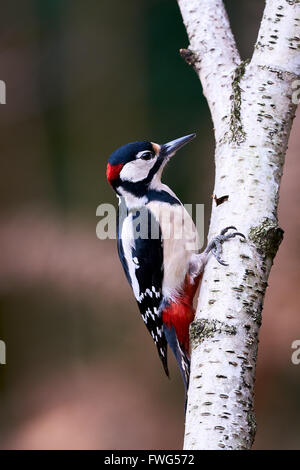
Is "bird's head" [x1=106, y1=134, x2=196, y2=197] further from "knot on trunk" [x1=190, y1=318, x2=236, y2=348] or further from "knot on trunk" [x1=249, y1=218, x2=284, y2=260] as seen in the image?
"knot on trunk" [x1=190, y1=318, x2=236, y2=348]

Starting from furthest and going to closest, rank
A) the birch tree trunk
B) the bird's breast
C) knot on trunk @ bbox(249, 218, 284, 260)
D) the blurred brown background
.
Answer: the blurred brown background
the bird's breast
knot on trunk @ bbox(249, 218, 284, 260)
the birch tree trunk

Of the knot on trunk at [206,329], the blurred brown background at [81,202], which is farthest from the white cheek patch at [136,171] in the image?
the blurred brown background at [81,202]

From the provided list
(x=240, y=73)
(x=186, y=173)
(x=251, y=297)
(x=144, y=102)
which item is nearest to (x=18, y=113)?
(x=144, y=102)

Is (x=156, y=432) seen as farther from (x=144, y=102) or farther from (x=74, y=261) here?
(x=144, y=102)

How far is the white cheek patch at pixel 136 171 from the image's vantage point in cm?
156

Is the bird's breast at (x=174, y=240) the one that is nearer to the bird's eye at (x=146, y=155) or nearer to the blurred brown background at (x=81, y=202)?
the bird's eye at (x=146, y=155)

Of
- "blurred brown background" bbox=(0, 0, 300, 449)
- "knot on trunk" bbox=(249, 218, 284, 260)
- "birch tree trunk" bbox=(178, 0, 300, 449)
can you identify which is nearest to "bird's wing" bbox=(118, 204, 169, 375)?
"birch tree trunk" bbox=(178, 0, 300, 449)

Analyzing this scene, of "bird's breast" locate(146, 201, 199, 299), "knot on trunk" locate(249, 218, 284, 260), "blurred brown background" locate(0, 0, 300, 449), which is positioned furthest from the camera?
"blurred brown background" locate(0, 0, 300, 449)

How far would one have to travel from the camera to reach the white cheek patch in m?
1.56

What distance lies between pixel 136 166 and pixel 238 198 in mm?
460

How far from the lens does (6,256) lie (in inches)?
113

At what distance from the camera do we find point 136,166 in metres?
1.56

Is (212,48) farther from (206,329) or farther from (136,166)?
(206,329)
